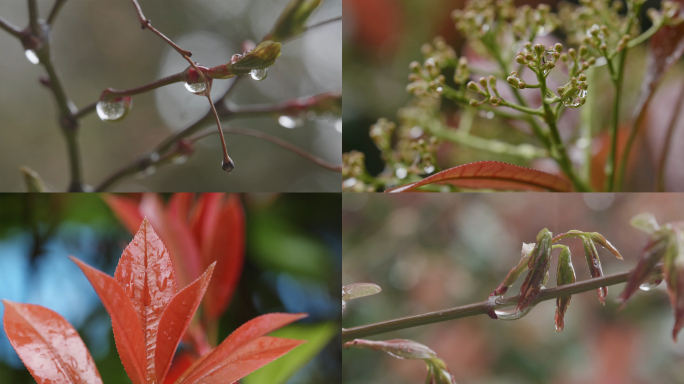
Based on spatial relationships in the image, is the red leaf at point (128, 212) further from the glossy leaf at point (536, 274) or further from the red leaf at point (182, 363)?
the glossy leaf at point (536, 274)

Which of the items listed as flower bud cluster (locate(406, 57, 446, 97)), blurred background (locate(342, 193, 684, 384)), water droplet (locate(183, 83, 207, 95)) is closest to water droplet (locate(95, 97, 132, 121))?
water droplet (locate(183, 83, 207, 95))

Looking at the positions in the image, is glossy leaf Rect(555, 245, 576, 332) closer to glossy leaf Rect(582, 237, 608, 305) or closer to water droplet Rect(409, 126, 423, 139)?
glossy leaf Rect(582, 237, 608, 305)

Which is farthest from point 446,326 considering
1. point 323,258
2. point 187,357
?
point 187,357

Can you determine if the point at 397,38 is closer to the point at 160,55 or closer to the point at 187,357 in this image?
the point at 160,55

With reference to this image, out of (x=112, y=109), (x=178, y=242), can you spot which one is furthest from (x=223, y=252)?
(x=112, y=109)

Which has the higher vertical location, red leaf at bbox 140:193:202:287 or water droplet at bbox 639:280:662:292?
red leaf at bbox 140:193:202:287

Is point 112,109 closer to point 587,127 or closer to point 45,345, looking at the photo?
point 45,345
